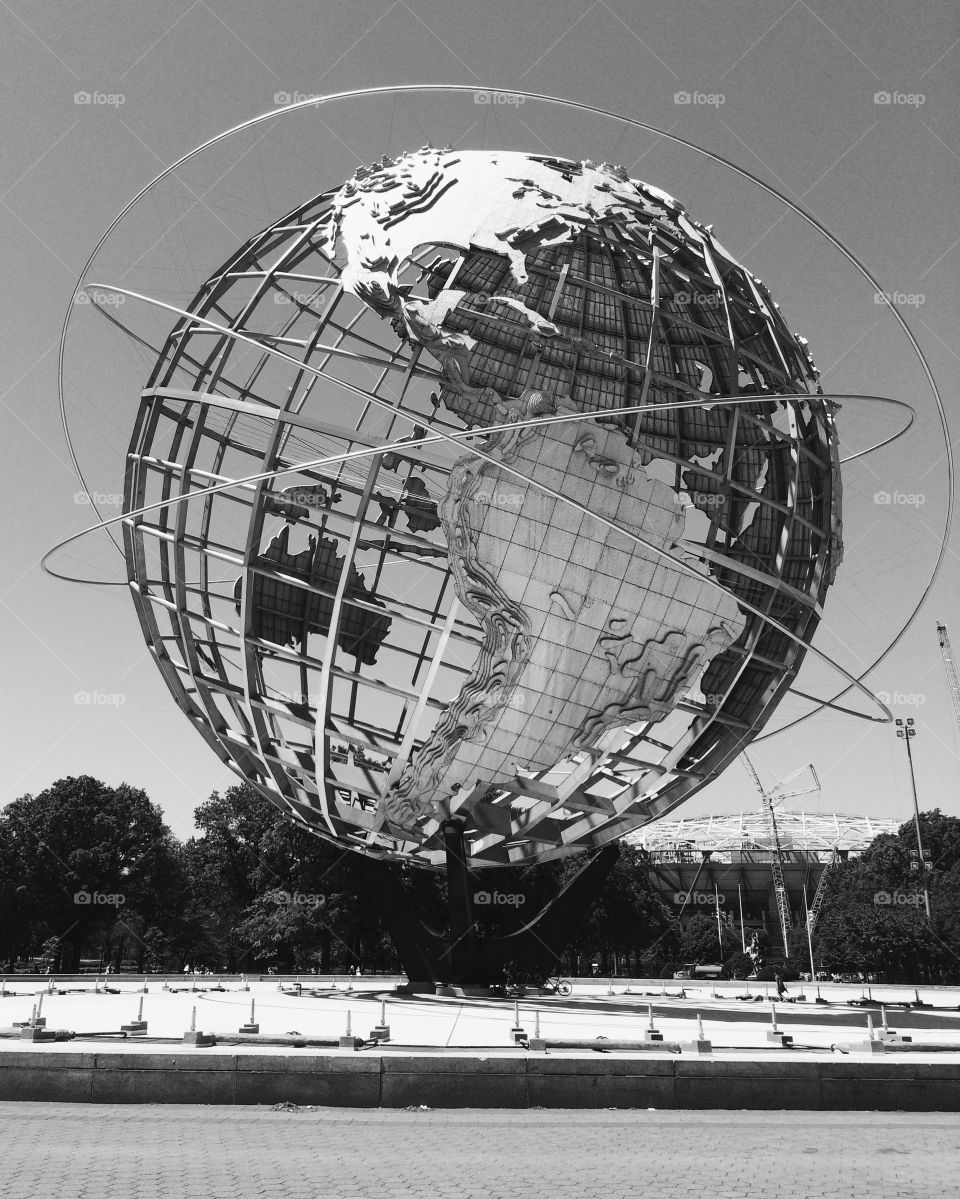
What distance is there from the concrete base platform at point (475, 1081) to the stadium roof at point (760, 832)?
233ft

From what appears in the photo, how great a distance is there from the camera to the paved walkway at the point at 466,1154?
241 inches

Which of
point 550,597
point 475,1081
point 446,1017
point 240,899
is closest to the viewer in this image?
point 475,1081

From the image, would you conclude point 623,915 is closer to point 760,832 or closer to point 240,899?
point 240,899

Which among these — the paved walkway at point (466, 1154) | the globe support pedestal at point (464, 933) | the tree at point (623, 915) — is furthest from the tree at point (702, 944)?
the paved walkway at point (466, 1154)

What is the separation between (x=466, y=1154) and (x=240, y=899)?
38.6 m

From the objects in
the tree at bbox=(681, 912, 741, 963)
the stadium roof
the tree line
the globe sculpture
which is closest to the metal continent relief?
the globe sculpture

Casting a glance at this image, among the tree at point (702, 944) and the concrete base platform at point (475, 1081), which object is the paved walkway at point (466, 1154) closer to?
the concrete base platform at point (475, 1081)

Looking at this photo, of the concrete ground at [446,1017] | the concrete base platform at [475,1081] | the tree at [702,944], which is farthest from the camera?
the tree at [702,944]

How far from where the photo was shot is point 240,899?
43.2 meters

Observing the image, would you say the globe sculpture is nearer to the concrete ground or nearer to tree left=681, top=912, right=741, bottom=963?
the concrete ground

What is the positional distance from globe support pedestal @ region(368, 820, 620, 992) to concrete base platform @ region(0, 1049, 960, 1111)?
7261mm

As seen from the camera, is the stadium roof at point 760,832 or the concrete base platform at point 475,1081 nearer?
the concrete base platform at point 475,1081

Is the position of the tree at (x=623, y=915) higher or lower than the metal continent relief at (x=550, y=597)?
lower

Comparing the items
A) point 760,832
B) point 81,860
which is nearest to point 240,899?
point 81,860
